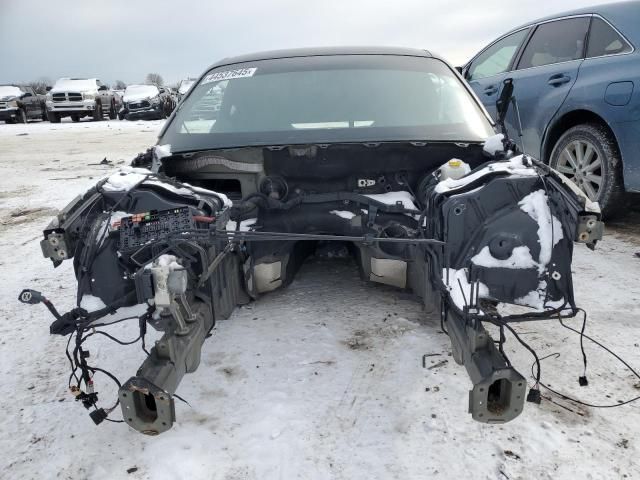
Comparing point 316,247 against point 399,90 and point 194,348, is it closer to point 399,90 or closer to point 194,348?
point 399,90

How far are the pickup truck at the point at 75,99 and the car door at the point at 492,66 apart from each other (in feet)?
60.5

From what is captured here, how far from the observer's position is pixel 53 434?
2191 millimetres

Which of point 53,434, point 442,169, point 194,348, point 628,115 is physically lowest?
point 53,434

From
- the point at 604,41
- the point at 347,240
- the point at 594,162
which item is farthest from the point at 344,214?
the point at 604,41

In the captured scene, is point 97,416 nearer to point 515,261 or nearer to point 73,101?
point 515,261

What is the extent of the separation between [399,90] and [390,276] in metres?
1.25

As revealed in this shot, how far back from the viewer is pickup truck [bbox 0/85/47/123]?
2003 cm

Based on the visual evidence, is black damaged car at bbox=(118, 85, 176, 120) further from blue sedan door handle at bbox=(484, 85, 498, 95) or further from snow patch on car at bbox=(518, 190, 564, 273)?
snow patch on car at bbox=(518, 190, 564, 273)

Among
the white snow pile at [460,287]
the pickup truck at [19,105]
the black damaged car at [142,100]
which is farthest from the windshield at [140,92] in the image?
the white snow pile at [460,287]

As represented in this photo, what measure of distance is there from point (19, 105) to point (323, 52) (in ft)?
69.9

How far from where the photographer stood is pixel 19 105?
811 inches

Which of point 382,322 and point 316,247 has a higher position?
point 316,247

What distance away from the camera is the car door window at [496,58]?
5.63 meters

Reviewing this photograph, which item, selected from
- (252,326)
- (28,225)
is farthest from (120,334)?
(28,225)
